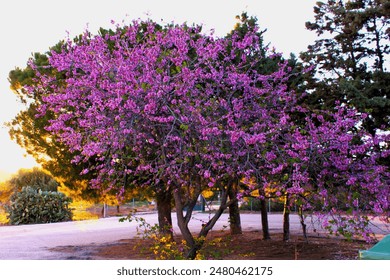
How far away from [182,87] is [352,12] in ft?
22.8

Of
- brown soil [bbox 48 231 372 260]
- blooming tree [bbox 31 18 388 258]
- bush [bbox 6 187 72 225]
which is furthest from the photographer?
bush [bbox 6 187 72 225]

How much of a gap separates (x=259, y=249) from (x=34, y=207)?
446 inches

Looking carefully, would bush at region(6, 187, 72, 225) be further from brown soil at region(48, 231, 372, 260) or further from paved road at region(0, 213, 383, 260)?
brown soil at region(48, 231, 372, 260)

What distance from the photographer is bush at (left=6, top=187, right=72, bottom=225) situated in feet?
59.7

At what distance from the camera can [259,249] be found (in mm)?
10023

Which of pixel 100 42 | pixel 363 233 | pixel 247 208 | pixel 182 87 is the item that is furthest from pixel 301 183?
pixel 247 208

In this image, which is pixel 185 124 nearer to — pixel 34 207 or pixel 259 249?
pixel 259 249

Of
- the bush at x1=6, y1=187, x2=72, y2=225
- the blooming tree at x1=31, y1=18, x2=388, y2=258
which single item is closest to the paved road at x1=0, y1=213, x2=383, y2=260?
the bush at x1=6, y1=187, x2=72, y2=225

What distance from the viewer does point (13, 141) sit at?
1072 cm

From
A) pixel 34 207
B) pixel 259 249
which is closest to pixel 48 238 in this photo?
pixel 34 207

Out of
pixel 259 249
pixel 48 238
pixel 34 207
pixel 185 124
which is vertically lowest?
pixel 259 249

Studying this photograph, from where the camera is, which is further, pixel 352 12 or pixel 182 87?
pixel 352 12

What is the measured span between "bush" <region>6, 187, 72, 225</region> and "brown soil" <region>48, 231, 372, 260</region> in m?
7.62
